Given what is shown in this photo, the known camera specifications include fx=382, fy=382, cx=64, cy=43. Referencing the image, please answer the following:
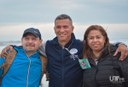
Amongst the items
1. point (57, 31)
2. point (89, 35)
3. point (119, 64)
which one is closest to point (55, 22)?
point (57, 31)

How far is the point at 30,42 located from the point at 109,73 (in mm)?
1777

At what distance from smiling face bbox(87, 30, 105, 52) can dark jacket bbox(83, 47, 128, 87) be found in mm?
256

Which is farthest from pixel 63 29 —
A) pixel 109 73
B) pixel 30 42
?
pixel 109 73

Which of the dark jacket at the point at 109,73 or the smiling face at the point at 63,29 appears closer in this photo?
the dark jacket at the point at 109,73

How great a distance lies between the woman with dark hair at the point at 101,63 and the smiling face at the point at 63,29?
526 millimetres

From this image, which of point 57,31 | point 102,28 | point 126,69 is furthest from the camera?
point 57,31

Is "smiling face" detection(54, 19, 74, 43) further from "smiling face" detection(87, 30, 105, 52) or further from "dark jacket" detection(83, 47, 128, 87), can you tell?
"dark jacket" detection(83, 47, 128, 87)

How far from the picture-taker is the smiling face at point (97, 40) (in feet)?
24.9

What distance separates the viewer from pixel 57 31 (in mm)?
8250

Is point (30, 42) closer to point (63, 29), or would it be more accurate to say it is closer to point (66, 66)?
point (63, 29)

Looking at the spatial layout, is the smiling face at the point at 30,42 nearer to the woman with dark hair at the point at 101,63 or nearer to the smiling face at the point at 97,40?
the woman with dark hair at the point at 101,63

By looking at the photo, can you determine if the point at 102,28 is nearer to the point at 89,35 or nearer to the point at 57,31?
the point at 89,35

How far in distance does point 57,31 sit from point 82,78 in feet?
3.75

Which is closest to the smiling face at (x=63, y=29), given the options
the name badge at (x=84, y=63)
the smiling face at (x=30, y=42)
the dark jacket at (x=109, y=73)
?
the smiling face at (x=30, y=42)
